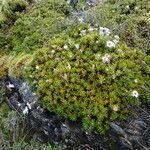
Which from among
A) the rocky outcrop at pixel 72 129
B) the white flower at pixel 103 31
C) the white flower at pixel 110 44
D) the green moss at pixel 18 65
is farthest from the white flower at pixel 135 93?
the green moss at pixel 18 65

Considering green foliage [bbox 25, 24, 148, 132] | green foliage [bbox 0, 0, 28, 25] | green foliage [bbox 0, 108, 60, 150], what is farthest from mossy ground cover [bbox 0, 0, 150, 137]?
green foliage [bbox 0, 0, 28, 25]

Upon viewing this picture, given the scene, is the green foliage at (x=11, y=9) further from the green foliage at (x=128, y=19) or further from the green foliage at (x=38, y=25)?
the green foliage at (x=128, y=19)

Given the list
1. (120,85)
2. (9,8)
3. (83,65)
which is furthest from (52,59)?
(9,8)

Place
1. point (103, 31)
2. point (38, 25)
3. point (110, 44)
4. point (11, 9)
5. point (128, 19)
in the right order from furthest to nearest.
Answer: point (11, 9)
point (38, 25)
point (128, 19)
point (103, 31)
point (110, 44)

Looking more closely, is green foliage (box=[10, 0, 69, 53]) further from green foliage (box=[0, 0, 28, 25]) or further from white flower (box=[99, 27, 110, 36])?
white flower (box=[99, 27, 110, 36])

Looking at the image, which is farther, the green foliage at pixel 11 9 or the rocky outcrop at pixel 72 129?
the green foliage at pixel 11 9

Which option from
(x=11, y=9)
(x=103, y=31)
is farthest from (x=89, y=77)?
(x=11, y=9)

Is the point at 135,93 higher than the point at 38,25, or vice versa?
the point at 38,25

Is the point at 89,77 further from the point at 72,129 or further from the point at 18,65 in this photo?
the point at 18,65
